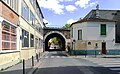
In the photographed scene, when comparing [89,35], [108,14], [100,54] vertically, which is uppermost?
[108,14]

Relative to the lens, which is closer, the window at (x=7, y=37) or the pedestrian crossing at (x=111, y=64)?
the window at (x=7, y=37)

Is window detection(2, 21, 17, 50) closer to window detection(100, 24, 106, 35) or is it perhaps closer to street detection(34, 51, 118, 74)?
street detection(34, 51, 118, 74)

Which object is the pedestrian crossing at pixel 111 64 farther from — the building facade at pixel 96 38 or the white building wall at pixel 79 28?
the white building wall at pixel 79 28

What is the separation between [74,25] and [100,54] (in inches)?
305

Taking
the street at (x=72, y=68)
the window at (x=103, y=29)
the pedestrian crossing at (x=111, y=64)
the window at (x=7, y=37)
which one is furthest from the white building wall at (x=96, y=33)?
the window at (x=7, y=37)

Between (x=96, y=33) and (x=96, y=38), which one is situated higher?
(x=96, y=33)

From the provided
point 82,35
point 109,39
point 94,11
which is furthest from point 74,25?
point 94,11

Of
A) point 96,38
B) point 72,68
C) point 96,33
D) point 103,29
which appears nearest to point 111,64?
point 72,68

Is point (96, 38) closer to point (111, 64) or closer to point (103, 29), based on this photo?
point (103, 29)

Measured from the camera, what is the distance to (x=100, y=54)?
151 feet

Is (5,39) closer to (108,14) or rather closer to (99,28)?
(99,28)

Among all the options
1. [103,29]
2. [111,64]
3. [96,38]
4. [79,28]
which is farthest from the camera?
[79,28]

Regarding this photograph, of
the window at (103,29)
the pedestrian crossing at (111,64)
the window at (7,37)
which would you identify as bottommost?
the pedestrian crossing at (111,64)

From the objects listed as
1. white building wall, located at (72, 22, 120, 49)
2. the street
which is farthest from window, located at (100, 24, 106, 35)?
the street
